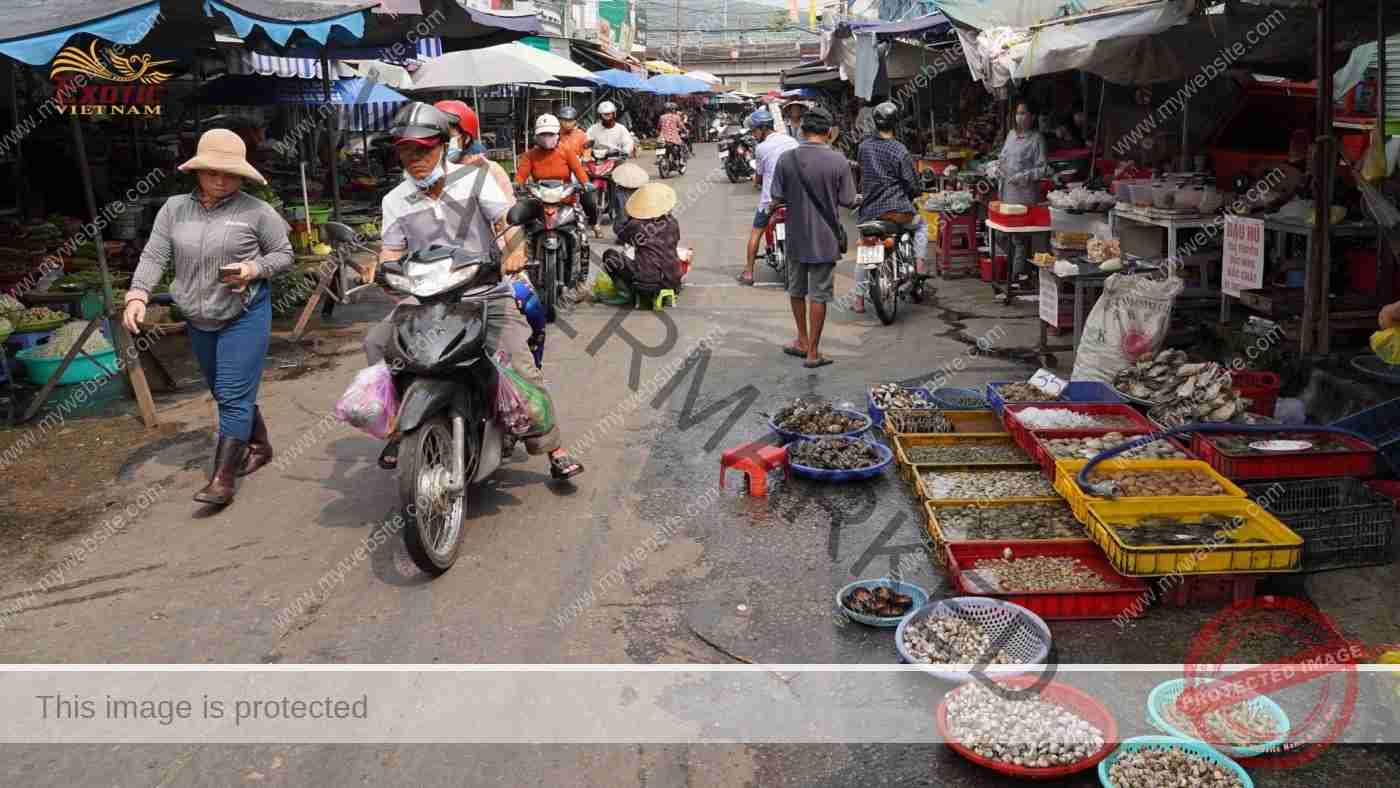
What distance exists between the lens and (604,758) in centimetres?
340

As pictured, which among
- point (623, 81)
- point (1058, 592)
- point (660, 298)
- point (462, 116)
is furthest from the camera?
point (623, 81)

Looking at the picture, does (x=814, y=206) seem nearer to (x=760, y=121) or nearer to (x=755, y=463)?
(x=755, y=463)

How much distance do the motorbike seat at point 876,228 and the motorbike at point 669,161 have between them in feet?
68.2

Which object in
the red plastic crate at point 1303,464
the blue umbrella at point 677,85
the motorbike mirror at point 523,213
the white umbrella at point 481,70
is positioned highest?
the blue umbrella at point 677,85

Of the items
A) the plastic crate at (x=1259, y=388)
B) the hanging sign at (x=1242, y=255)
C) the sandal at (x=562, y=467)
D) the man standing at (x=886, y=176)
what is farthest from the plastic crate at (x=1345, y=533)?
the man standing at (x=886, y=176)

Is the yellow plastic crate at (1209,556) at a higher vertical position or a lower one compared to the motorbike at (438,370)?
lower

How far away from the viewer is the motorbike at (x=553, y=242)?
35.1 ft

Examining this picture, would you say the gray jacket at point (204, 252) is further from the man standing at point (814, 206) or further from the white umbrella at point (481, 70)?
the white umbrella at point (481, 70)

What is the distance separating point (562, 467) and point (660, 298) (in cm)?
542

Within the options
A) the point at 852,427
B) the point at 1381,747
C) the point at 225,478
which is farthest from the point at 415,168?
the point at 1381,747

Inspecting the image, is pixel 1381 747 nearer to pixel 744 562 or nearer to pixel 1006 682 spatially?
pixel 1006 682

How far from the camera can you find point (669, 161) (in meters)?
31.0

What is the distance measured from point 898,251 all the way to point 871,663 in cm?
712

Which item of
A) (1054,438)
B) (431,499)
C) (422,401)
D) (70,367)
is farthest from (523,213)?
(70,367)
